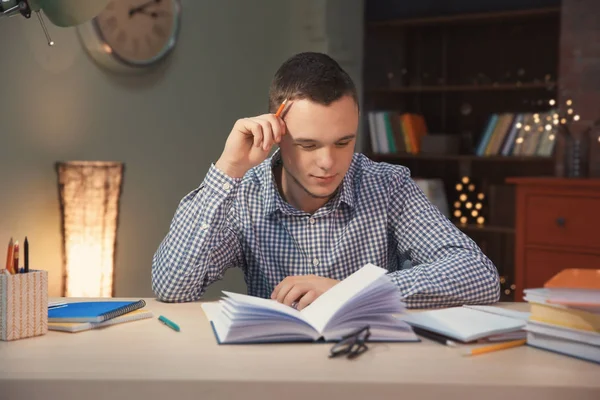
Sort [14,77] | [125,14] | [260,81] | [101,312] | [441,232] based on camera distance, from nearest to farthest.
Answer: [101,312]
[441,232]
[14,77]
[125,14]
[260,81]

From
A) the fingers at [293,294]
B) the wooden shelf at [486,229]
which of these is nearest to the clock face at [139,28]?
the wooden shelf at [486,229]

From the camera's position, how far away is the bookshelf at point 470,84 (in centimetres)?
452

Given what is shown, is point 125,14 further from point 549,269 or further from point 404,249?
point 549,269

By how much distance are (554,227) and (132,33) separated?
215 centimetres

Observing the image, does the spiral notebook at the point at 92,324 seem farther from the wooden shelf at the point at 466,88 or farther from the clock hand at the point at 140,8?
the wooden shelf at the point at 466,88

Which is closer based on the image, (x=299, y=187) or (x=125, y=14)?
(x=299, y=187)

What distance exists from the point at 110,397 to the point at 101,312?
1.23 ft

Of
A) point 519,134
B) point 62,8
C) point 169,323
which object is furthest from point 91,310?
point 519,134

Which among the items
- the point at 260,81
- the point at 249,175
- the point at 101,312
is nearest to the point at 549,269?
the point at 260,81

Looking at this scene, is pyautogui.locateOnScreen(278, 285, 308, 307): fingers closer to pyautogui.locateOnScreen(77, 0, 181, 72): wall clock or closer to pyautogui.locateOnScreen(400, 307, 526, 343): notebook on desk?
pyautogui.locateOnScreen(400, 307, 526, 343): notebook on desk

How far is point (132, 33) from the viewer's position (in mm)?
3566

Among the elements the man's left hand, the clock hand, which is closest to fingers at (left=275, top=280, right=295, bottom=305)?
the man's left hand

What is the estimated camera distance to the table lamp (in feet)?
10.5

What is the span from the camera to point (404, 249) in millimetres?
2025
